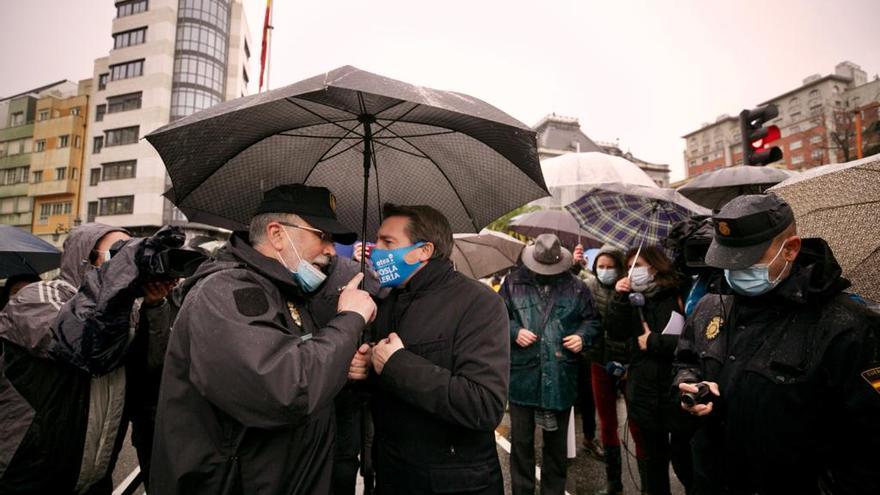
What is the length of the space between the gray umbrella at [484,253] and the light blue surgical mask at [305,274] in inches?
210

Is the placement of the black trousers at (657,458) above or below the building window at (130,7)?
below

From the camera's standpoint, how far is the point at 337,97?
1915 mm

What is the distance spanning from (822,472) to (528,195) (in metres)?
1.83

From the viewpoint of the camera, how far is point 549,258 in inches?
154

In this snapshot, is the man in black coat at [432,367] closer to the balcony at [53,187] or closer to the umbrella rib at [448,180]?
the umbrella rib at [448,180]

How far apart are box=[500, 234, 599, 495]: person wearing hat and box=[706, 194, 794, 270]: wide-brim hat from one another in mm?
1833

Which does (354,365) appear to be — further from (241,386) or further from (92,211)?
(92,211)

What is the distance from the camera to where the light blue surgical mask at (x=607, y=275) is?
15.0ft

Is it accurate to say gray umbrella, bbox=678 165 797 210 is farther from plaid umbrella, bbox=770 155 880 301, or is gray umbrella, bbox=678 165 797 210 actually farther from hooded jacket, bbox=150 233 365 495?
hooded jacket, bbox=150 233 365 495

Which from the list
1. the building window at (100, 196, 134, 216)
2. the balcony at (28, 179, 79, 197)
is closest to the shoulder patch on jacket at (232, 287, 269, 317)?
the building window at (100, 196, 134, 216)

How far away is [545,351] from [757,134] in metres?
5.19

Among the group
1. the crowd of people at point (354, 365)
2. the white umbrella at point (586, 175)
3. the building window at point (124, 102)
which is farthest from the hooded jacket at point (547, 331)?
the building window at point (124, 102)

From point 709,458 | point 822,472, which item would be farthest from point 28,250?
point 822,472

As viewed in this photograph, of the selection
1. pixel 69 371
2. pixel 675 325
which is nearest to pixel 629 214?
pixel 675 325
